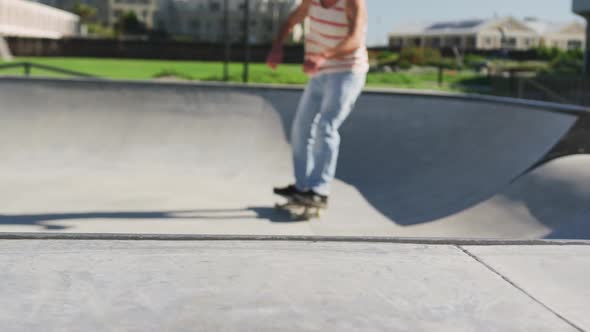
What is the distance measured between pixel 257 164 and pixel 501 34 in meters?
96.4

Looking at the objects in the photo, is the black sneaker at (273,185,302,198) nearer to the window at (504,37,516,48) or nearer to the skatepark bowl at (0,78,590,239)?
the skatepark bowl at (0,78,590,239)

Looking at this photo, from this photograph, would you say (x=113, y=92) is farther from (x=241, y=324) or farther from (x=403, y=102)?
(x=241, y=324)

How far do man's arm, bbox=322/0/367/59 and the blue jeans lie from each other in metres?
0.16

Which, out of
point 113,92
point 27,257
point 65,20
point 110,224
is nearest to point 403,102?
point 113,92

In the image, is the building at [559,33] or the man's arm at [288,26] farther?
the building at [559,33]

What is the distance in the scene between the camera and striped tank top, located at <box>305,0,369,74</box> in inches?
183

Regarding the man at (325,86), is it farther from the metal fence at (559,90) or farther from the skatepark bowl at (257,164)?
the metal fence at (559,90)

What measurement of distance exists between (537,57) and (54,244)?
225ft

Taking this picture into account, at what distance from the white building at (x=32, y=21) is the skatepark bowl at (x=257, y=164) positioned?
67.2m

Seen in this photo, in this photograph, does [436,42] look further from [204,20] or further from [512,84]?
[512,84]

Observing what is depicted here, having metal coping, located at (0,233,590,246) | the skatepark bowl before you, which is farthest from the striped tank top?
metal coping, located at (0,233,590,246)

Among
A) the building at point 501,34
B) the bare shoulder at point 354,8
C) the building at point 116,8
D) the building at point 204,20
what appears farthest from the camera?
the building at point 116,8

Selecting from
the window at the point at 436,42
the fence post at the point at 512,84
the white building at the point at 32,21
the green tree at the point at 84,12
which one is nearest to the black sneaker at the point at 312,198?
the fence post at the point at 512,84

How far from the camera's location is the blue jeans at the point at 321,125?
466 cm
